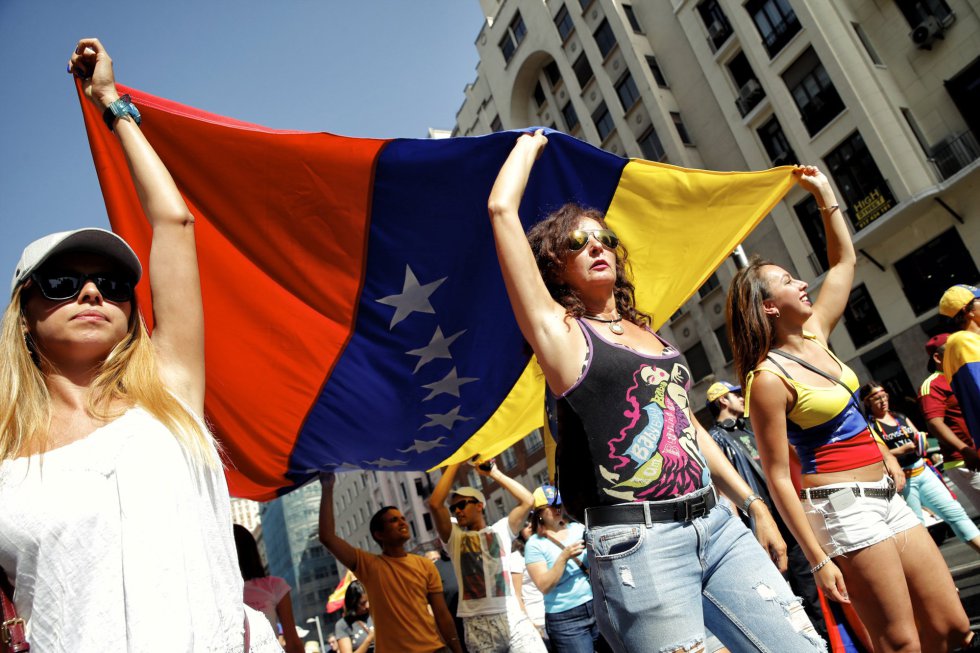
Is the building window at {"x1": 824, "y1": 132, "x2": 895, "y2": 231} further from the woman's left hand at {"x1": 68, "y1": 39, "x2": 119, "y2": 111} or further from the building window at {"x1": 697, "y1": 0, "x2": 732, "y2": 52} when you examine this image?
the woman's left hand at {"x1": 68, "y1": 39, "x2": 119, "y2": 111}

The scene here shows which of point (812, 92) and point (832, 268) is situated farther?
point (812, 92)

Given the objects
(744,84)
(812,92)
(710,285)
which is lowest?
(710,285)

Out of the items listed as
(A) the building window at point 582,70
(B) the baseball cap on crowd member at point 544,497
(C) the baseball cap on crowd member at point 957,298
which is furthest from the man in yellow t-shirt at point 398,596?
(A) the building window at point 582,70

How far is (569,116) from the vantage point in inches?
1174

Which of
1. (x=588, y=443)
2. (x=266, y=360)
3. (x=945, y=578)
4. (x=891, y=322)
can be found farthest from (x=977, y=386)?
(x=891, y=322)

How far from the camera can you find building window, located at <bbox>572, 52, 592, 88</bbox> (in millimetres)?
28098

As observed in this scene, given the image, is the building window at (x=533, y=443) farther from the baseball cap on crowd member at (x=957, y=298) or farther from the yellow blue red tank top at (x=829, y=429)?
the yellow blue red tank top at (x=829, y=429)

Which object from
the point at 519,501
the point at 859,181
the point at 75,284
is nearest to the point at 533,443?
the point at 859,181

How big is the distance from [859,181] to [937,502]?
15021 mm

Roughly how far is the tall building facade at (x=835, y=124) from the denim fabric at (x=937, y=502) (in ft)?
41.1

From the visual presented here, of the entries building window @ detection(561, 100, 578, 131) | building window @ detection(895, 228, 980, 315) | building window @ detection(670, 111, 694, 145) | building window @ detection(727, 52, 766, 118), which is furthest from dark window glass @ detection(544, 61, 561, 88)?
building window @ detection(895, 228, 980, 315)

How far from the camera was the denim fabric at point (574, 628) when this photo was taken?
19.8 ft

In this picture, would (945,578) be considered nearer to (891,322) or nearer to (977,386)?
(977,386)

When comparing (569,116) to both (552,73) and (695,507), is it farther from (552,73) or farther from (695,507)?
(695,507)
